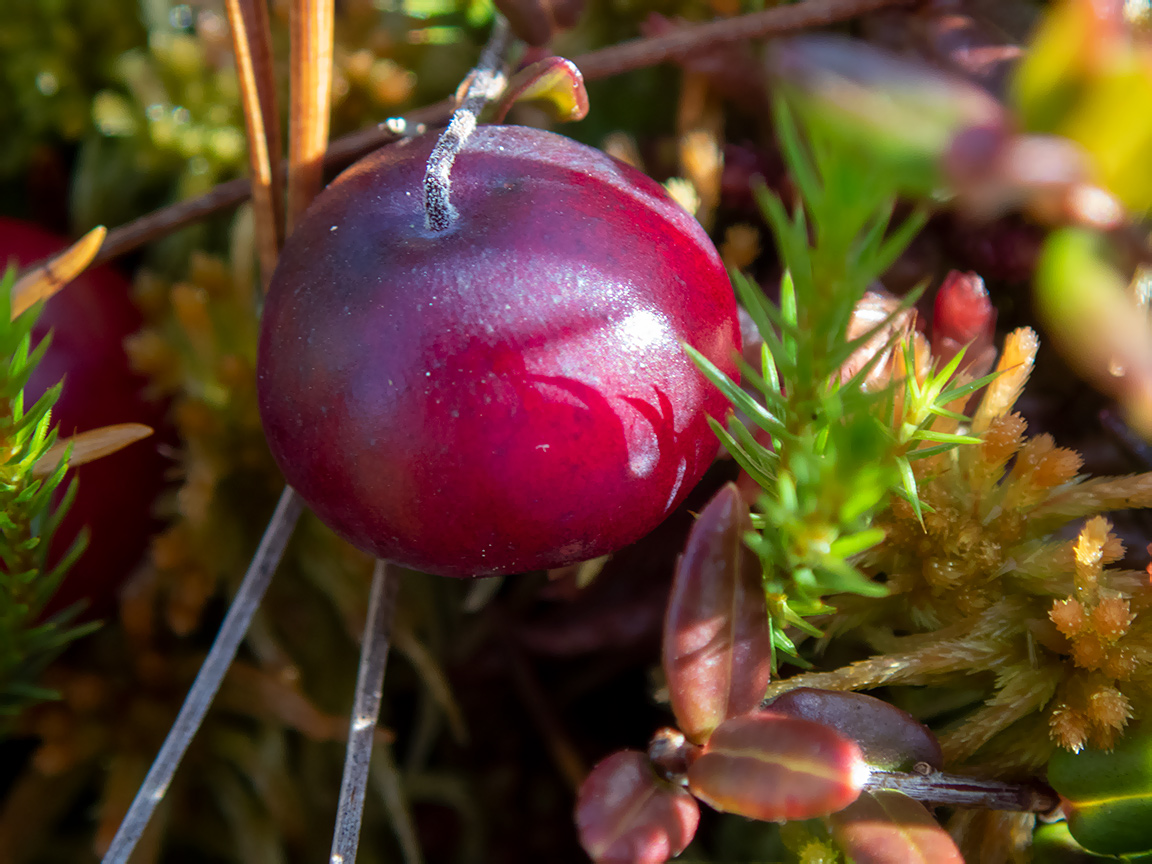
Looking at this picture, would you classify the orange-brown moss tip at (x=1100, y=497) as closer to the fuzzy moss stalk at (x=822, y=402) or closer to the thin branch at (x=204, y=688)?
the fuzzy moss stalk at (x=822, y=402)

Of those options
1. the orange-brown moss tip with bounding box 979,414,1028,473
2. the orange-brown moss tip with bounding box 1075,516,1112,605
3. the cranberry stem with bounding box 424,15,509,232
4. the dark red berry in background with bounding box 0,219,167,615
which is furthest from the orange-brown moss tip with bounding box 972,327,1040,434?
the dark red berry in background with bounding box 0,219,167,615

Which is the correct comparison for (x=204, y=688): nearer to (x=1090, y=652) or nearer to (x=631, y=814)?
(x=631, y=814)

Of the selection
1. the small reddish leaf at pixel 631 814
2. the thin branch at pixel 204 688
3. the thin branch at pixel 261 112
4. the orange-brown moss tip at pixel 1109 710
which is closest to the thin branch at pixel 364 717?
the thin branch at pixel 204 688

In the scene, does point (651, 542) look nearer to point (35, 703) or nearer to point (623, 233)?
point (623, 233)

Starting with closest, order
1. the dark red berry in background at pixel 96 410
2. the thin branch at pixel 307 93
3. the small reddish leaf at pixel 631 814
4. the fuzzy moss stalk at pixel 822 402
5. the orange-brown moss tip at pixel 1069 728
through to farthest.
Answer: the fuzzy moss stalk at pixel 822 402
the small reddish leaf at pixel 631 814
the orange-brown moss tip at pixel 1069 728
the thin branch at pixel 307 93
the dark red berry in background at pixel 96 410

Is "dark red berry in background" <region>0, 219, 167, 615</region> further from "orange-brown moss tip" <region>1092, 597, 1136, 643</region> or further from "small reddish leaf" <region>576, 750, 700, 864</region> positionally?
"orange-brown moss tip" <region>1092, 597, 1136, 643</region>

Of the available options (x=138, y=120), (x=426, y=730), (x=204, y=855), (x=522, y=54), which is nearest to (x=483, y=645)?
(x=426, y=730)
